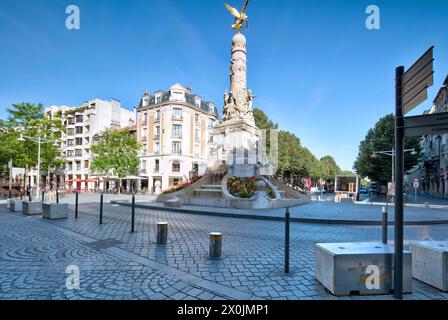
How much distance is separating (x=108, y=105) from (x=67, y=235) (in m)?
55.3

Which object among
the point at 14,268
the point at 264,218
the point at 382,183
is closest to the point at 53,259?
the point at 14,268

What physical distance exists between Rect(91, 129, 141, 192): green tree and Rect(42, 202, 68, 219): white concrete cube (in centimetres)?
2834

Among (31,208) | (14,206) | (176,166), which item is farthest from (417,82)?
(176,166)

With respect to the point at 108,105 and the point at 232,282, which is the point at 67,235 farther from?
the point at 108,105

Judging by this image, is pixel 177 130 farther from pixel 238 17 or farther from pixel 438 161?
pixel 438 161

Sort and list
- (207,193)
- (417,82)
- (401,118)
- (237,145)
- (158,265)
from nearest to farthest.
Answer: (417,82)
(401,118)
(158,265)
(207,193)
(237,145)

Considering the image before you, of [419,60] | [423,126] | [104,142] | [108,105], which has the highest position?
[108,105]

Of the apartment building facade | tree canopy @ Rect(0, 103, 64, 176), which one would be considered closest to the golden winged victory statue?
tree canopy @ Rect(0, 103, 64, 176)

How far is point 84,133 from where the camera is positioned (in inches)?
2157

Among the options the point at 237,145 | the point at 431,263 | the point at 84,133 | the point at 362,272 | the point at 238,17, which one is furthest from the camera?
the point at 84,133

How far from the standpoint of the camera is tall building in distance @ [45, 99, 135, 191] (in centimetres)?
5338

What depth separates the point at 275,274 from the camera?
4539 mm

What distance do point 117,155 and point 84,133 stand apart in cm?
2275

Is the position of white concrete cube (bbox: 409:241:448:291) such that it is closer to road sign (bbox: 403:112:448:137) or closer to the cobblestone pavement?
the cobblestone pavement
